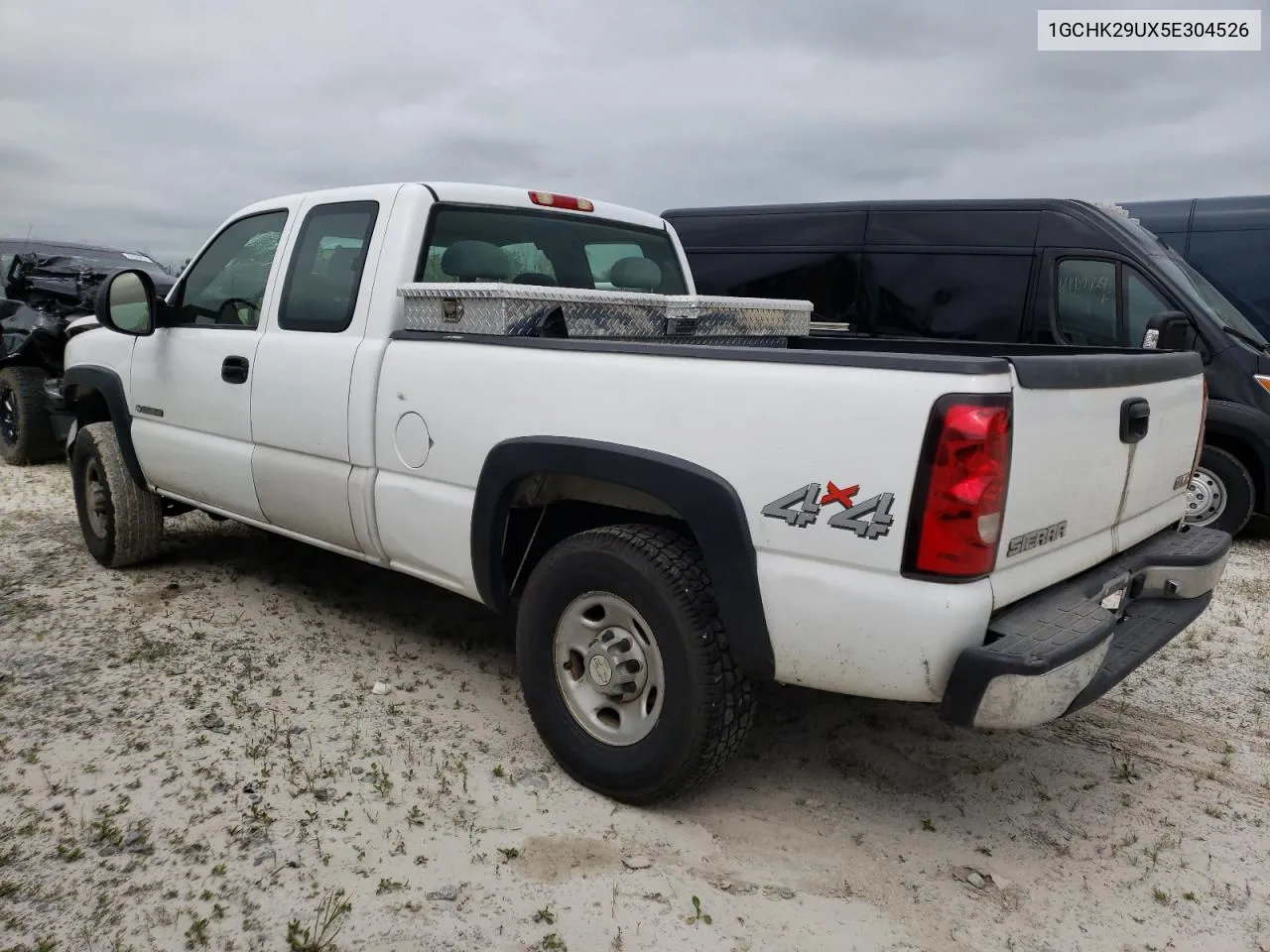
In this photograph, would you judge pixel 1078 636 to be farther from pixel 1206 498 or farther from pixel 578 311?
pixel 1206 498

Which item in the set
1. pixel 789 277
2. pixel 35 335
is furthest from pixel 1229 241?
pixel 35 335

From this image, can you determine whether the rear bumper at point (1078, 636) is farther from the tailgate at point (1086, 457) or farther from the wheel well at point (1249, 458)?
the wheel well at point (1249, 458)

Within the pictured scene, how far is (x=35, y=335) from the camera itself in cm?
772

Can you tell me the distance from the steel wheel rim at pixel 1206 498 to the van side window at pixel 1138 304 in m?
1.01

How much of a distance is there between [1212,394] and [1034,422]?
494cm

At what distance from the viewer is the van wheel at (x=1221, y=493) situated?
6.25m

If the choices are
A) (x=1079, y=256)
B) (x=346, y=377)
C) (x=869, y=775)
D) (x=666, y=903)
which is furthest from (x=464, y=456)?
(x=1079, y=256)

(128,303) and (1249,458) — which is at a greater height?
(128,303)

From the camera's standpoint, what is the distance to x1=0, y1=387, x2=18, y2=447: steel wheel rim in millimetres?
8168

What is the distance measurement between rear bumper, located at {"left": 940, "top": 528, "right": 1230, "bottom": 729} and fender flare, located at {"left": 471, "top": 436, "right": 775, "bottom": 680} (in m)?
0.51

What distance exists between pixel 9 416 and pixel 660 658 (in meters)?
8.06

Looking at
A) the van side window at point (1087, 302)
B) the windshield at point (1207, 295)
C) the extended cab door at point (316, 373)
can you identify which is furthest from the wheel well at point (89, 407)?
the windshield at point (1207, 295)

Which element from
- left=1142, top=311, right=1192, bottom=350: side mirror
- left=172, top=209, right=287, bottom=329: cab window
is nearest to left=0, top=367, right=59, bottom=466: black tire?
left=172, top=209, right=287, bottom=329: cab window

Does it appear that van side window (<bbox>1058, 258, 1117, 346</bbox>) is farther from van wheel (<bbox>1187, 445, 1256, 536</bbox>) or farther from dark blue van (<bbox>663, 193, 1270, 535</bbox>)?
van wheel (<bbox>1187, 445, 1256, 536</bbox>)
